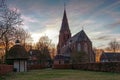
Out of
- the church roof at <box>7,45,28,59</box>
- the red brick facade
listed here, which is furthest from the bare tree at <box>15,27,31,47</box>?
the red brick facade

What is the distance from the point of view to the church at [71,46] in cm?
9884

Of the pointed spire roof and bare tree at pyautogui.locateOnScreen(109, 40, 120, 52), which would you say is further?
the pointed spire roof

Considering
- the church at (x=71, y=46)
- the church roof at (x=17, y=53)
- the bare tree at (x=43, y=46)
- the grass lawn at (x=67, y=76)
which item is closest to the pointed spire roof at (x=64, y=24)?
the church at (x=71, y=46)

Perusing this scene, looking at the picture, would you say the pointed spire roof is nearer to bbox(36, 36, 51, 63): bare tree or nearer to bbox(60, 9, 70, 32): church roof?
bbox(60, 9, 70, 32): church roof

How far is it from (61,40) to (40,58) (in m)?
42.7

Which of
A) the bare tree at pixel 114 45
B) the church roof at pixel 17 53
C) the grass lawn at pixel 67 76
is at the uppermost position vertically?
the bare tree at pixel 114 45

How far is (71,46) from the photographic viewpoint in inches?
4338

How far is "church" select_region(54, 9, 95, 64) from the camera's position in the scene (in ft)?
324

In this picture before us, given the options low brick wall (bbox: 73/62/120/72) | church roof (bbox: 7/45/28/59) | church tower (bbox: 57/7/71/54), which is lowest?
low brick wall (bbox: 73/62/120/72)

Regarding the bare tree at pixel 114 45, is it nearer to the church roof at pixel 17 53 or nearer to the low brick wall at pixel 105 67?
the low brick wall at pixel 105 67

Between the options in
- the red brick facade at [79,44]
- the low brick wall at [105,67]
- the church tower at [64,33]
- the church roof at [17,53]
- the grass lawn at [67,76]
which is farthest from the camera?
the church tower at [64,33]

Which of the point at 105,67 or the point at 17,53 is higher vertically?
the point at 17,53

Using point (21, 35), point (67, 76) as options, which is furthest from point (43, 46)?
point (67, 76)

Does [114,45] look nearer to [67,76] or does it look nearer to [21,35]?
[21,35]
